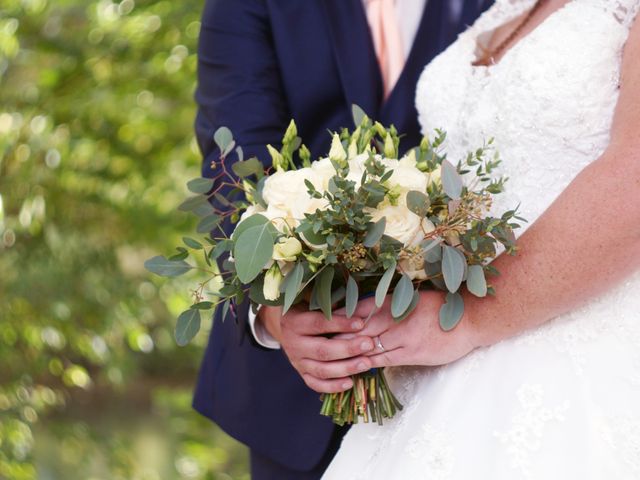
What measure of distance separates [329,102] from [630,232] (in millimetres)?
859

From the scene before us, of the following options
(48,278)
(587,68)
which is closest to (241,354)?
(587,68)

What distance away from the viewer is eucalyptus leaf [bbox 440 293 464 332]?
57.9 inches

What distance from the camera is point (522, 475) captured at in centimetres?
137

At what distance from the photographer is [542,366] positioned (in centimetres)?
146

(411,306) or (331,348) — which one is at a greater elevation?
(411,306)

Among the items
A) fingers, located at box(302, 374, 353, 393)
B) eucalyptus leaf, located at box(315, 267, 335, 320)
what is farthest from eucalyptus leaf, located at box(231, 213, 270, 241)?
fingers, located at box(302, 374, 353, 393)

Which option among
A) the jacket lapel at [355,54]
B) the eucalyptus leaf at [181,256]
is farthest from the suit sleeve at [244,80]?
the eucalyptus leaf at [181,256]

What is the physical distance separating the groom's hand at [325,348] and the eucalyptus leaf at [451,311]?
13cm

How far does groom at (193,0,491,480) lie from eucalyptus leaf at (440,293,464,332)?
62cm

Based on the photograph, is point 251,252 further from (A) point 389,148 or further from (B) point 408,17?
(B) point 408,17

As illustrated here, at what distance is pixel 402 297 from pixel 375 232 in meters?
0.11

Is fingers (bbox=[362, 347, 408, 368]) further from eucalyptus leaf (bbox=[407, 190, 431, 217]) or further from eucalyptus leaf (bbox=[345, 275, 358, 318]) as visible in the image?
eucalyptus leaf (bbox=[407, 190, 431, 217])

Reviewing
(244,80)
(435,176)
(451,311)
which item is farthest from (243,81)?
(451,311)

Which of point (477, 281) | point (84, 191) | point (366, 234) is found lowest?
point (84, 191)
